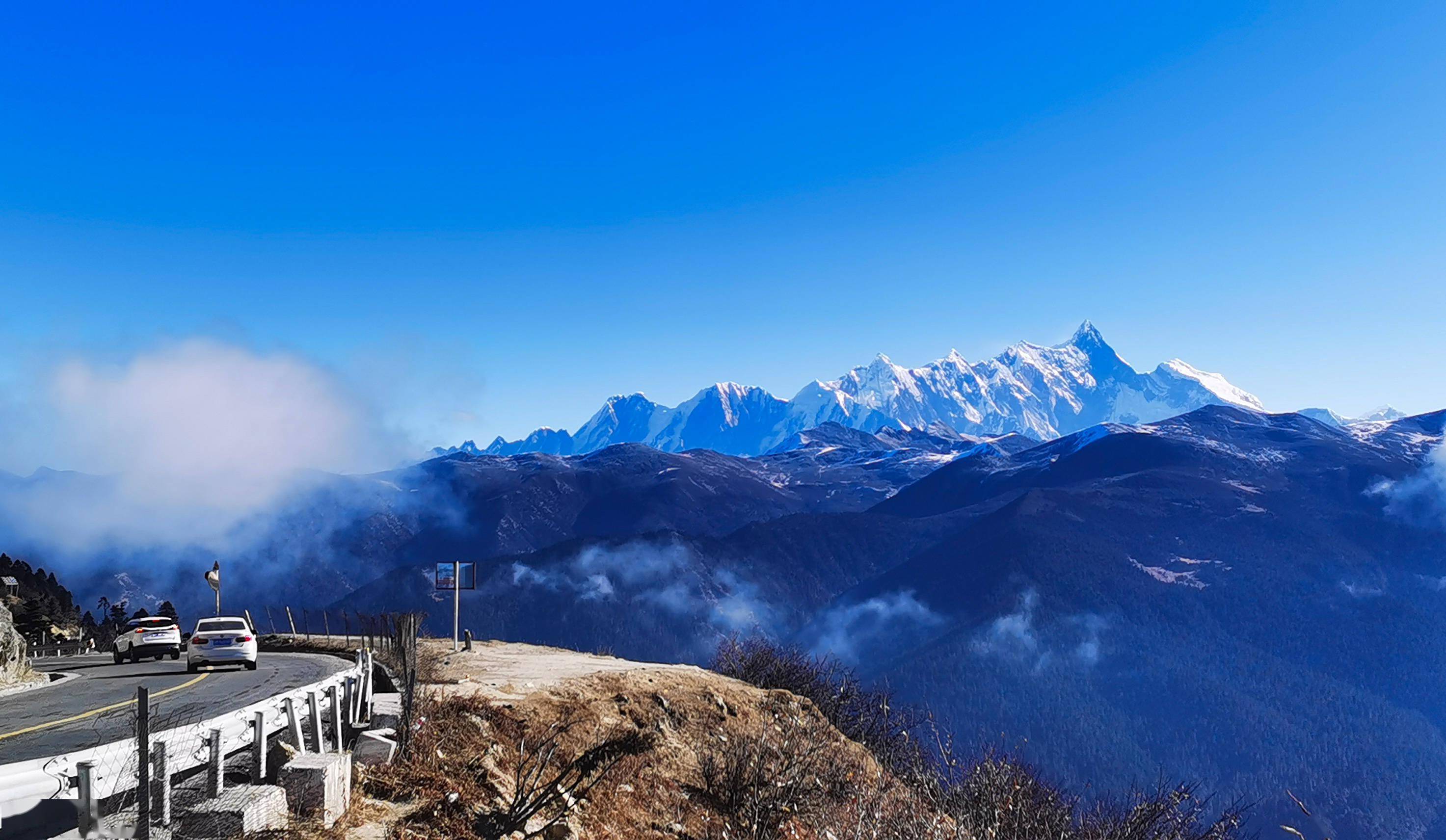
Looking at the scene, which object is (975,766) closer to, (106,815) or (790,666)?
(106,815)

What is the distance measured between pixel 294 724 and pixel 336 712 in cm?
147

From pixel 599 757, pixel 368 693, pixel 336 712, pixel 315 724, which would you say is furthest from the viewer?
pixel 599 757

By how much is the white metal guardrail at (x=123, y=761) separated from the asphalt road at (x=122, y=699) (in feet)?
1.44

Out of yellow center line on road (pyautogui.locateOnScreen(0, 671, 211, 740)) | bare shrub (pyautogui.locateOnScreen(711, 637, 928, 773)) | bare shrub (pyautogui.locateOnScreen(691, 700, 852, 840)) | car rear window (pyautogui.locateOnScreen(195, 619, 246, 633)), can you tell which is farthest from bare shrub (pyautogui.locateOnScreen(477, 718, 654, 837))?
bare shrub (pyautogui.locateOnScreen(711, 637, 928, 773))

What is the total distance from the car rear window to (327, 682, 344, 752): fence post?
15.9 m

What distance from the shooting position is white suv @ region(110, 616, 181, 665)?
30047 mm

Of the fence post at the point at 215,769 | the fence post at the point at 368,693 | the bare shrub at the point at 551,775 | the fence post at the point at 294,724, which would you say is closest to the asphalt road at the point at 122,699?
the fence post at the point at 215,769

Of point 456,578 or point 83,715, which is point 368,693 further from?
point 456,578

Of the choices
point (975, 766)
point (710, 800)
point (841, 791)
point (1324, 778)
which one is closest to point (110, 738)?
point (710, 800)

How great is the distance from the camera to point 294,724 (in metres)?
9.32

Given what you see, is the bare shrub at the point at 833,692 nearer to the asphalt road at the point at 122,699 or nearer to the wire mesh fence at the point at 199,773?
the asphalt road at the point at 122,699

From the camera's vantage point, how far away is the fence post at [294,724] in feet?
30.5

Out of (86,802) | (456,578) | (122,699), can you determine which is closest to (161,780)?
(86,802)

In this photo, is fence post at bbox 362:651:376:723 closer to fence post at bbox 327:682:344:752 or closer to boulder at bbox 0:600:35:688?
fence post at bbox 327:682:344:752
